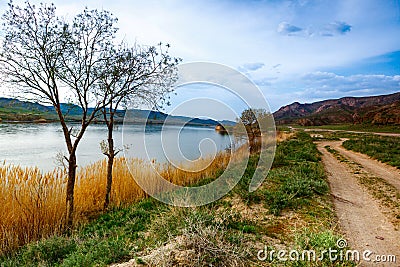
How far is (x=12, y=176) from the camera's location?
7320mm

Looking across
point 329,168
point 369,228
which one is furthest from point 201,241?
point 329,168

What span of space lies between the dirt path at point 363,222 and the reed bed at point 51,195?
15.9 feet

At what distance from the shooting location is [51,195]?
7.00 meters

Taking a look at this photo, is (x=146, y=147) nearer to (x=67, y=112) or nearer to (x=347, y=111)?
(x=67, y=112)

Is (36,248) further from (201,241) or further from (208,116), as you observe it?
(208,116)

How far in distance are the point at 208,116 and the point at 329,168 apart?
22.3 ft

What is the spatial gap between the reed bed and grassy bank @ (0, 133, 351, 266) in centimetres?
62

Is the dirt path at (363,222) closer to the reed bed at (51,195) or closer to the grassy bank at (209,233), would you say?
the grassy bank at (209,233)

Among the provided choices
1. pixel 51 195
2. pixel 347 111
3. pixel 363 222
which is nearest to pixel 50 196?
pixel 51 195

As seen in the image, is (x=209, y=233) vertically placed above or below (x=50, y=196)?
above

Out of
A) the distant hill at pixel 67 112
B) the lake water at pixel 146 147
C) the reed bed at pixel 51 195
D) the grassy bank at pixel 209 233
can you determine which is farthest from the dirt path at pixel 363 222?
the reed bed at pixel 51 195

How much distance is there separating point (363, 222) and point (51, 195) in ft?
23.1

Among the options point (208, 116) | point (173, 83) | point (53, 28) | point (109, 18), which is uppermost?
point (109, 18)

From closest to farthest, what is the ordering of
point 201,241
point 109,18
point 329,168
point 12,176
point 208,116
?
point 201,241 < point 109,18 < point 208,116 < point 12,176 < point 329,168
